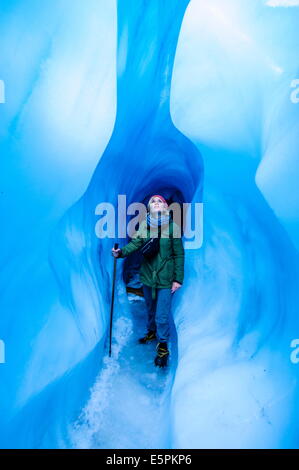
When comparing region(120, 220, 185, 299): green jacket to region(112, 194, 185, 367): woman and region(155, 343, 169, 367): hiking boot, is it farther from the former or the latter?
region(155, 343, 169, 367): hiking boot

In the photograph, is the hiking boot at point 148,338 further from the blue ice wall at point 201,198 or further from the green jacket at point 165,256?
the green jacket at point 165,256

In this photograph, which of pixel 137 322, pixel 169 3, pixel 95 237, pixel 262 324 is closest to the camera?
pixel 262 324

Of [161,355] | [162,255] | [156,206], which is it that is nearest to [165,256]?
[162,255]

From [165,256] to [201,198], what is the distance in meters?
0.87

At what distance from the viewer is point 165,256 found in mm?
2113

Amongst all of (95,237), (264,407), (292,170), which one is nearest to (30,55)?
(95,237)

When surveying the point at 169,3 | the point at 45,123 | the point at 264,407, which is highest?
the point at 169,3

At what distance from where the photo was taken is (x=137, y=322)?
283cm

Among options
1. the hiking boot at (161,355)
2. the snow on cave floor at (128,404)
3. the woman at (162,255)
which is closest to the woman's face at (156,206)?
the woman at (162,255)

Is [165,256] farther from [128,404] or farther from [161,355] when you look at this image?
[128,404]

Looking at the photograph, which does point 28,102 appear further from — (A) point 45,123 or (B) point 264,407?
(B) point 264,407

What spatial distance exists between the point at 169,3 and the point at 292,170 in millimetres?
1507

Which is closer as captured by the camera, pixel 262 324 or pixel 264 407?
pixel 264 407

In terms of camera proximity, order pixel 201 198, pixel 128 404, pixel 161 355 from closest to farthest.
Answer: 1. pixel 128 404
2. pixel 161 355
3. pixel 201 198
